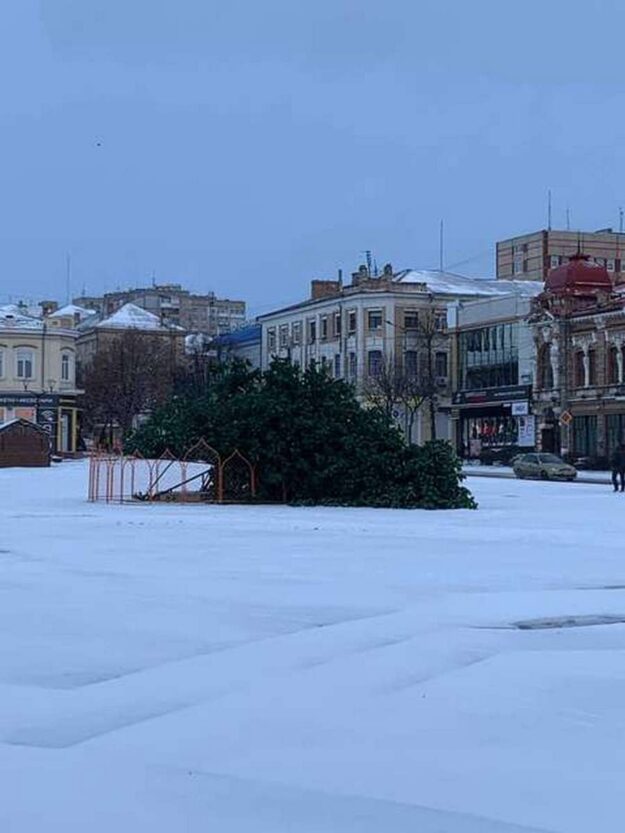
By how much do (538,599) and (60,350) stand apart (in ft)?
269

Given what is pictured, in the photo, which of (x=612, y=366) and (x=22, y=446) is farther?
(x=612, y=366)

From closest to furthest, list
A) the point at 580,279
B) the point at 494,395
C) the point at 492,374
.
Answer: the point at 580,279, the point at 494,395, the point at 492,374

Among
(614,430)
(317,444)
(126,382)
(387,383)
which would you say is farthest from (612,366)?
(317,444)

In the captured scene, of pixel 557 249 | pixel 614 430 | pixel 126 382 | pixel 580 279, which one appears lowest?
pixel 614 430

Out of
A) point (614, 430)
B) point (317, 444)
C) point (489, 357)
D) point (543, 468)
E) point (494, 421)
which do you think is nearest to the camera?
point (317, 444)

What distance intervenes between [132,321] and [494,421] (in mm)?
42028

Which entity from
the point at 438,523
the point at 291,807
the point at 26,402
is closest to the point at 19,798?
the point at 291,807

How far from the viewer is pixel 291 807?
8.04 meters

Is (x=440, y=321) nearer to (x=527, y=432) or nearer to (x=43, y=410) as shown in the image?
(x=527, y=432)

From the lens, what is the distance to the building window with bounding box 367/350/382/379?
295 ft

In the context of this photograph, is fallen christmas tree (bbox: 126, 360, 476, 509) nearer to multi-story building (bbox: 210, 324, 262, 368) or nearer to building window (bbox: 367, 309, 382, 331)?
building window (bbox: 367, 309, 382, 331)

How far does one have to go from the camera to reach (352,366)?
9281cm

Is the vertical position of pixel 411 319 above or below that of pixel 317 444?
above

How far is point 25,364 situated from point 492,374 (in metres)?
32.1
